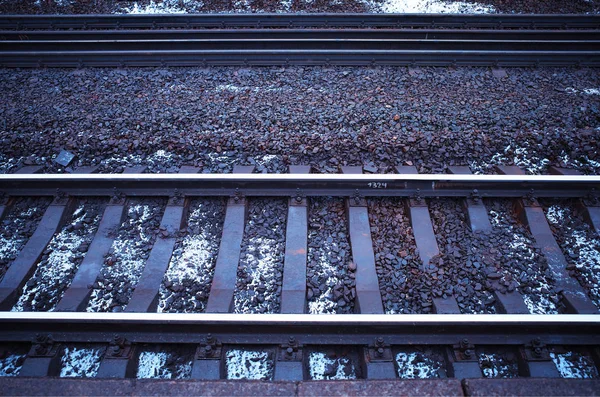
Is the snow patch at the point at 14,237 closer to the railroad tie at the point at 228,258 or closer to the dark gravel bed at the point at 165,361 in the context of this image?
the dark gravel bed at the point at 165,361

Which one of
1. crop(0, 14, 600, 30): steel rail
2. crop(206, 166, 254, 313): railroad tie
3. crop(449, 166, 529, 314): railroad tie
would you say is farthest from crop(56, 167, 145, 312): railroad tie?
crop(0, 14, 600, 30): steel rail

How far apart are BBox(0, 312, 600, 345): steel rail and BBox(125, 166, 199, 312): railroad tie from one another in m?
0.30

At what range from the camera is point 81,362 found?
12.3ft

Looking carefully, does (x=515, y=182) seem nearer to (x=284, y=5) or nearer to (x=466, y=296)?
(x=466, y=296)

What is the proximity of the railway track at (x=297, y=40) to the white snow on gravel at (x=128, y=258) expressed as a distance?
3.83m

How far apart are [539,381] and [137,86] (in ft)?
23.1

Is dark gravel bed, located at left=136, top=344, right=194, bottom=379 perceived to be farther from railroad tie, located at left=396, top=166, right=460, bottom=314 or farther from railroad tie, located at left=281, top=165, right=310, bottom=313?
railroad tie, located at left=396, top=166, right=460, bottom=314

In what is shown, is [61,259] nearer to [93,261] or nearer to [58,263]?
[58,263]

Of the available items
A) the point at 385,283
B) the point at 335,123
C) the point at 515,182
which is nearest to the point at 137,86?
the point at 335,123

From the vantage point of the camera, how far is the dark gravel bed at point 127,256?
166 inches

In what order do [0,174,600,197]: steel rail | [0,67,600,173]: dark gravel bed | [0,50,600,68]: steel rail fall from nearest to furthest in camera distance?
[0,174,600,197]: steel rail < [0,67,600,173]: dark gravel bed < [0,50,600,68]: steel rail

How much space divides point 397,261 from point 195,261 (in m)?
2.20

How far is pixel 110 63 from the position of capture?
7.83 metres

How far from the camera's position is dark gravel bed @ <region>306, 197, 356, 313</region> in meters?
4.14
